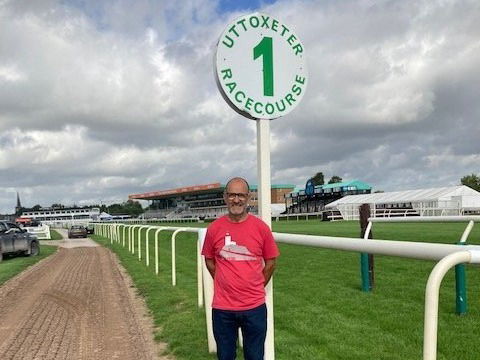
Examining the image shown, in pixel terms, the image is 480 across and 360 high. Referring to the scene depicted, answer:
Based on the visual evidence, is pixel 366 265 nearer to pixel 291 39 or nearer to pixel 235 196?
pixel 291 39

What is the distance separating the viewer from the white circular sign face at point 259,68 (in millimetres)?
3949

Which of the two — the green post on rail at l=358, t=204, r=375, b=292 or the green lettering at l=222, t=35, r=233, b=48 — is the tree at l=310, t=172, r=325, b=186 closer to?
the green post on rail at l=358, t=204, r=375, b=292

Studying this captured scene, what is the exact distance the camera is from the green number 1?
4031 mm

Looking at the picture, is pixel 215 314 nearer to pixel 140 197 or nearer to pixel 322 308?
pixel 322 308

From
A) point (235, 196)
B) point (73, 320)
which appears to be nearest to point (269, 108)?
point (235, 196)

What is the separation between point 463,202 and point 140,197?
84.5 m

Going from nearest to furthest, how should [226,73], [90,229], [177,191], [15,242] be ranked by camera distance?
[226,73], [15,242], [90,229], [177,191]

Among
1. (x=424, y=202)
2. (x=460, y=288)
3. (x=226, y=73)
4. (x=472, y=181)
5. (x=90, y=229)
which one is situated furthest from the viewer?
(x=472, y=181)

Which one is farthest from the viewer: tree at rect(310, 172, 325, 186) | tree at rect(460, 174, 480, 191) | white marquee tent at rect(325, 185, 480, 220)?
tree at rect(310, 172, 325, 186)

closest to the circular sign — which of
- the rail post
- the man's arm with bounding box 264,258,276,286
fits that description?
the rail post

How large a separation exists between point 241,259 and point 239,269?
6 cm

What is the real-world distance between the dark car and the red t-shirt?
16.5 metres

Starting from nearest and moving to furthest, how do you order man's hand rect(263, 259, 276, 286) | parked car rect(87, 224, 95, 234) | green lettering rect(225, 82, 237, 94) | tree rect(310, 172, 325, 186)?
man's hand rect(263, 259, 276, 286) < green lettering rect(225, 82, 237, 94) < parked car rect(87, 224, 95, 234) < tree rect(310, 172, 325, 186)

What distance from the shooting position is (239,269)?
3230mm
